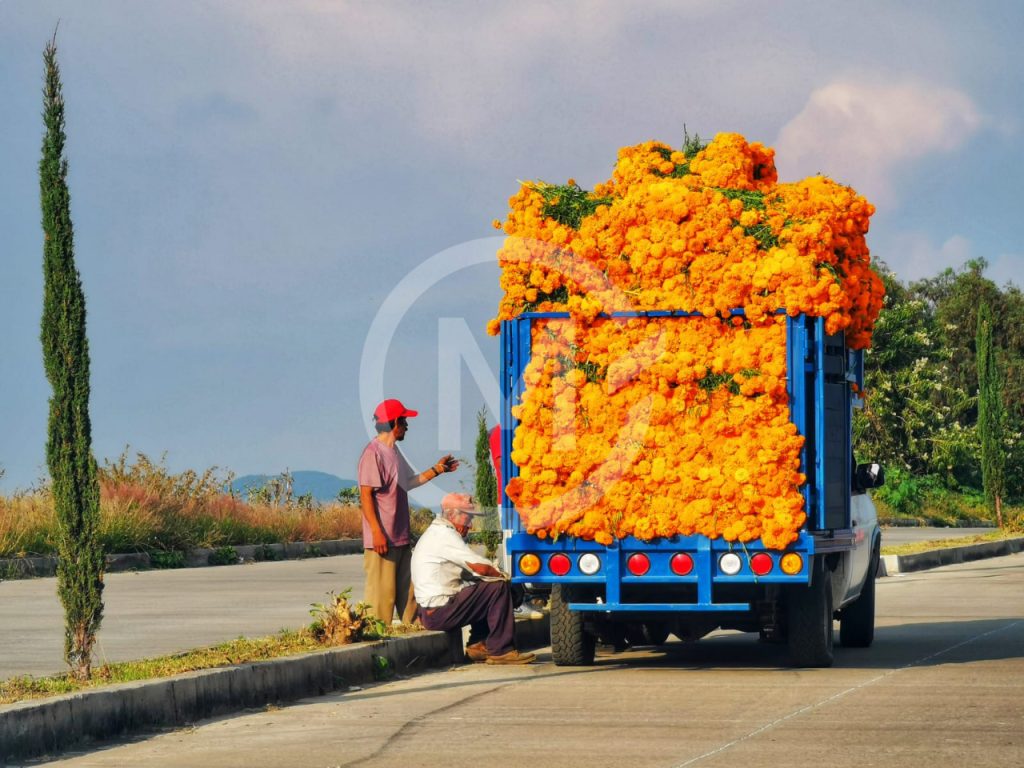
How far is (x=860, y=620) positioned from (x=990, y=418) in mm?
27589

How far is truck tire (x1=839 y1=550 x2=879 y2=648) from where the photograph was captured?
14.5m

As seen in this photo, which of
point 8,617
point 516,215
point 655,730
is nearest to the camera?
point 655,730

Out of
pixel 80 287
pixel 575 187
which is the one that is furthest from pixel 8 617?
pixel 575 187

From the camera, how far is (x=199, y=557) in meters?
27.0

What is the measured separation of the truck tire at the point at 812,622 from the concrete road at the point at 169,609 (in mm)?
4747

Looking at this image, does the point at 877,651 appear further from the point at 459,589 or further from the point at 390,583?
the point at 390,583

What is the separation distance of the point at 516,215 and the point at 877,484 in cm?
396

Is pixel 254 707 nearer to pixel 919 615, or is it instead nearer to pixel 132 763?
pixel 132 763

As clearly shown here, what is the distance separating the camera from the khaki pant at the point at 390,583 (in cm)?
1350

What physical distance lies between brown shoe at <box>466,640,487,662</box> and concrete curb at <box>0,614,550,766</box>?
0.09 m

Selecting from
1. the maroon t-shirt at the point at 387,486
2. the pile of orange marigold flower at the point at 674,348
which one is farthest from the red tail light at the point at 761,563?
the maroon t-shirt at the point at 387,486

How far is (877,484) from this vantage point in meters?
14.0

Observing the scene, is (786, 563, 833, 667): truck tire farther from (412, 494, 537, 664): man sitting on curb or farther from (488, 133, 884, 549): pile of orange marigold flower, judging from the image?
(412, 494, 537, 664): man sitting on curb

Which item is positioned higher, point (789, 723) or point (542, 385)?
point (542, 385)
